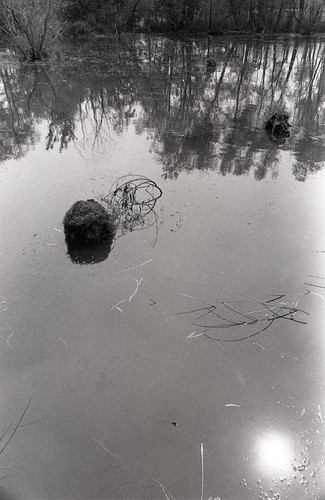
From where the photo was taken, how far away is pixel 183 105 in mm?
8914

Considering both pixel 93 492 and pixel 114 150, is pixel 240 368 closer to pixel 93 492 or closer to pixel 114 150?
pixel 93 492

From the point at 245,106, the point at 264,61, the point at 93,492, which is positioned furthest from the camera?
the point at 264,61

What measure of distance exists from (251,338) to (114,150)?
4.63 meters

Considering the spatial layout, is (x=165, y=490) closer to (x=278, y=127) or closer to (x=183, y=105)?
(x=278, y=127)

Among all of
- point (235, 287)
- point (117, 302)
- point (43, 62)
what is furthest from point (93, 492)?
point (43, 62)

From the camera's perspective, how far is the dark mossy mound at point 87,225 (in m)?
4.30

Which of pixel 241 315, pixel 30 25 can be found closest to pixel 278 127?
pixel 241 315

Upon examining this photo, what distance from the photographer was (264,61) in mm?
13844

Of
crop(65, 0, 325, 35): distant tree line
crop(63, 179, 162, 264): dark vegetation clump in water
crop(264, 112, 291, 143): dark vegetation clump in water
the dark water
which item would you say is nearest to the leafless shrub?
the dark water

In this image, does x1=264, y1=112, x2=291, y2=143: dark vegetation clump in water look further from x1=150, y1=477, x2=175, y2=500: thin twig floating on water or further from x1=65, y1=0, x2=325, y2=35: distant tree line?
x1=65, y1=0, x2=325, y2=35: distant tree line

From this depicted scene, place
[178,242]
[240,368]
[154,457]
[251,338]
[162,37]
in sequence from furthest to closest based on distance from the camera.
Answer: [162,37] < [178,242] < [251,338] < [240,368] < [154,457]

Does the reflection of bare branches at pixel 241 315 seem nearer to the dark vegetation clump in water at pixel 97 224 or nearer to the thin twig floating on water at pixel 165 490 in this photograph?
the thin twig floating on water at pixel 165 490

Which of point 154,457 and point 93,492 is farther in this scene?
point 154,457

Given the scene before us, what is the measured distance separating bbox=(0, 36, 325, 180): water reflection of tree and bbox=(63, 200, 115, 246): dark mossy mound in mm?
1938
